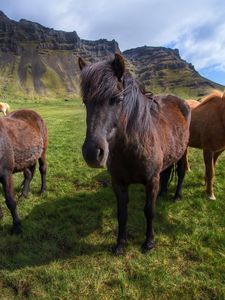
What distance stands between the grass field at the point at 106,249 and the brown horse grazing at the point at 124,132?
465mm

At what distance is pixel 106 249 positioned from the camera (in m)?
5.30

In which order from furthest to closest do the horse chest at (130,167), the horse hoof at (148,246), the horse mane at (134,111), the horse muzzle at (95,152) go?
the horse hoof at (148,246), the horse chest at (130,167), the horse mane at (134,111), the horse muzzle at (95,152)

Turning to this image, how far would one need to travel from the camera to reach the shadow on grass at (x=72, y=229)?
5.22m

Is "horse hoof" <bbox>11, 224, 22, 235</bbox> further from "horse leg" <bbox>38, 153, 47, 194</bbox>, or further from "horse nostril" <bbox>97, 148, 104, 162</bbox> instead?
"horse nostril" <bbox>97, 148, 104, 162</bbox>

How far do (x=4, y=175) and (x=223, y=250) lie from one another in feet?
12.8

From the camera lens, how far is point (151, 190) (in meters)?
5.05

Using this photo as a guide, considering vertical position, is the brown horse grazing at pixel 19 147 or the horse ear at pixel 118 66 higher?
the horse ear at pixel 118 66

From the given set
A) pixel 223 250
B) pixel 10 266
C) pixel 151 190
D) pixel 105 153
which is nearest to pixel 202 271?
pixel 223 250

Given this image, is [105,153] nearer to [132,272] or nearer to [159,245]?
[132,272]

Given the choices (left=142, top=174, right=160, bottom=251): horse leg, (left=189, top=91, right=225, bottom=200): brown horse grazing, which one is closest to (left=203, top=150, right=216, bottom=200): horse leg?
(left=189, top=91, right=225, bottom=200): brown horse grazing

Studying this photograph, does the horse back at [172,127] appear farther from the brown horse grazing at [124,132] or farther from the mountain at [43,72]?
the mountain at [43,72]

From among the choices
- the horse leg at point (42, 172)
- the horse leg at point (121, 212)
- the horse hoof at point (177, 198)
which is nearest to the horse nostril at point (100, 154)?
the horse leg at point (121, 212)

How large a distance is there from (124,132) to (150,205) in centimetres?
145

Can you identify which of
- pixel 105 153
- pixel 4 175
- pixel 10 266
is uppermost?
pixel 105 153
